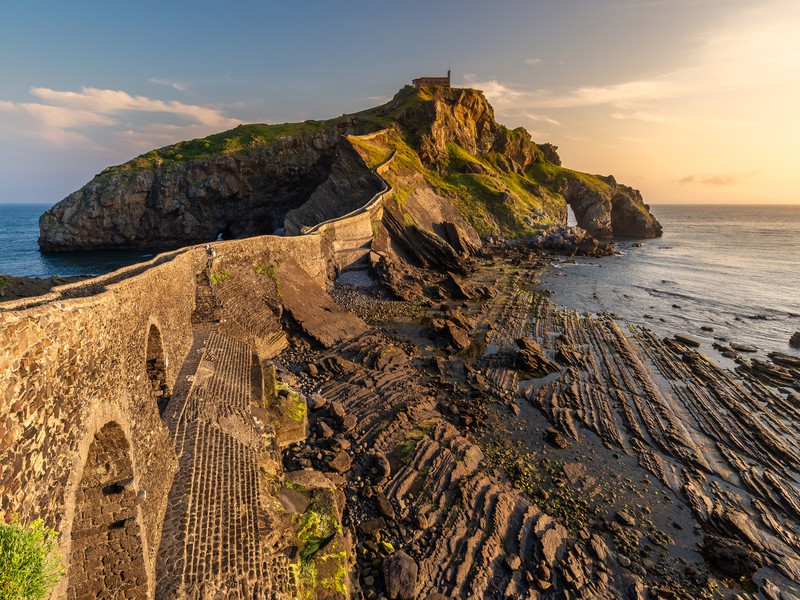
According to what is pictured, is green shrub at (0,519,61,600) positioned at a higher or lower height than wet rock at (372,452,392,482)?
higher

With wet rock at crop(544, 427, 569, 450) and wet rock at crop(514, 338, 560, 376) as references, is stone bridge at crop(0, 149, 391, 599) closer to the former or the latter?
wet rock at crop(544, 427, 569, 450)

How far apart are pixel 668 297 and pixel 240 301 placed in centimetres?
5493

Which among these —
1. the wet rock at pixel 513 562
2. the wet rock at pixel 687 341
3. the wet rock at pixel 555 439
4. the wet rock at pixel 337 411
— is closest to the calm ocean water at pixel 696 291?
the wet rock at pixel 687 341

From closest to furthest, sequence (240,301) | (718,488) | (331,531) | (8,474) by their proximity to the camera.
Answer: (8,474) → (331,531) → (718,488) → (240,301)

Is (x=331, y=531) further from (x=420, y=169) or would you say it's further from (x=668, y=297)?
(x=420, y=169)

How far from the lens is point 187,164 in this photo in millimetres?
74312

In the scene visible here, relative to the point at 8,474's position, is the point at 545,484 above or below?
below

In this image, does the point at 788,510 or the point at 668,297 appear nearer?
the point at 788,510

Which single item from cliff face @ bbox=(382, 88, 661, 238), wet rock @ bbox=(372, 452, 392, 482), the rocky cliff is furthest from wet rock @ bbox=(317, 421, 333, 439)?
cliff face @ bbox=(382, 88, 661, 238)

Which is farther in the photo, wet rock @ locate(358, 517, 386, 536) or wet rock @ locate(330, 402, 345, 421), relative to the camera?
wet rock @ locate(330, 402, 345, 421)

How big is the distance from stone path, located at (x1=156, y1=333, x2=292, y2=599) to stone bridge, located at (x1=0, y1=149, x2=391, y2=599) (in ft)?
0.13

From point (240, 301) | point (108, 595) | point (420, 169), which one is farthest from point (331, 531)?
point (420, 169)

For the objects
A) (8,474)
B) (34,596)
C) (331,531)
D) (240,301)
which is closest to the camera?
(34,596)

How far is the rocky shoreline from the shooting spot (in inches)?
532
